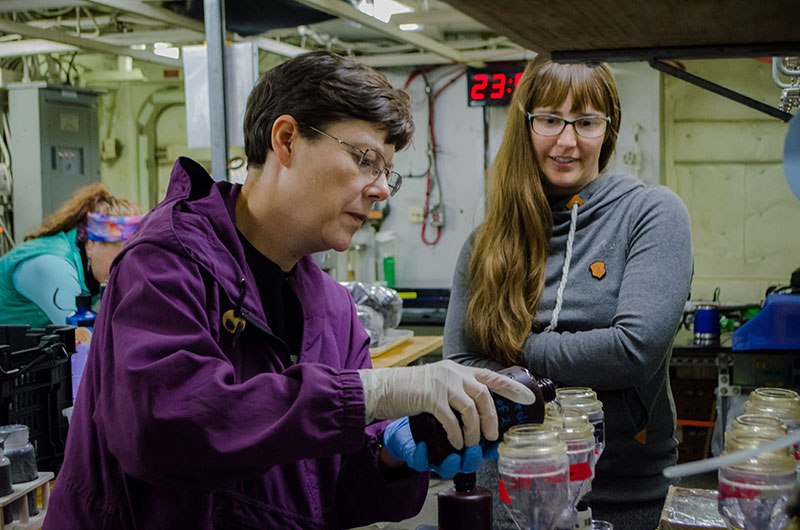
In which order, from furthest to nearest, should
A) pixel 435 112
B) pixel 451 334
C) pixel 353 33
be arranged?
pixel 435 112 → pixel 353 33 → pixel 451 334

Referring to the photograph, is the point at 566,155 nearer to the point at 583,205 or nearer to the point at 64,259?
the point at 583,205

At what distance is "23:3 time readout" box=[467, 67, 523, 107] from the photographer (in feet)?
17.0

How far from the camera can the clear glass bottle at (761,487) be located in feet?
3.19

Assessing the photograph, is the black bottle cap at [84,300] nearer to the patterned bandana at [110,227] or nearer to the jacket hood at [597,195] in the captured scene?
the patterned bandana at [110,227]

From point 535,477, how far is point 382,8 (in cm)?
323

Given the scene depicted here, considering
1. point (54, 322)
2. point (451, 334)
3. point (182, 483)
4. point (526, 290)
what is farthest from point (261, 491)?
point (54, 322)

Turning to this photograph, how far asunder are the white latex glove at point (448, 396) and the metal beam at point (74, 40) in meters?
3.59

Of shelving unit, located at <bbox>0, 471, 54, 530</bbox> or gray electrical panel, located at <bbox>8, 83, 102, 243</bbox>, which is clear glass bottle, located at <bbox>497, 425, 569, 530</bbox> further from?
gray electrical panel, located at <bbox>8, 83, 102, 243</bbox>

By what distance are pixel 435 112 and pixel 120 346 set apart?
4.55 metres

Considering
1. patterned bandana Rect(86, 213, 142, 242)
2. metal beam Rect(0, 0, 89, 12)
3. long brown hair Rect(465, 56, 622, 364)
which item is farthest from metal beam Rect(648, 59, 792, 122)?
metal beam Rect(0, 0, 89, 12)

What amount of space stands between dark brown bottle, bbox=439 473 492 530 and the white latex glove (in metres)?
0.06

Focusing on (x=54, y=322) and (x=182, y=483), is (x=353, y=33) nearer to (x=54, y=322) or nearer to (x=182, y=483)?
(x=54, y=322)

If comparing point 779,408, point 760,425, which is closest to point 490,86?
point 779,408

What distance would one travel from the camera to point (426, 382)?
1155mm
